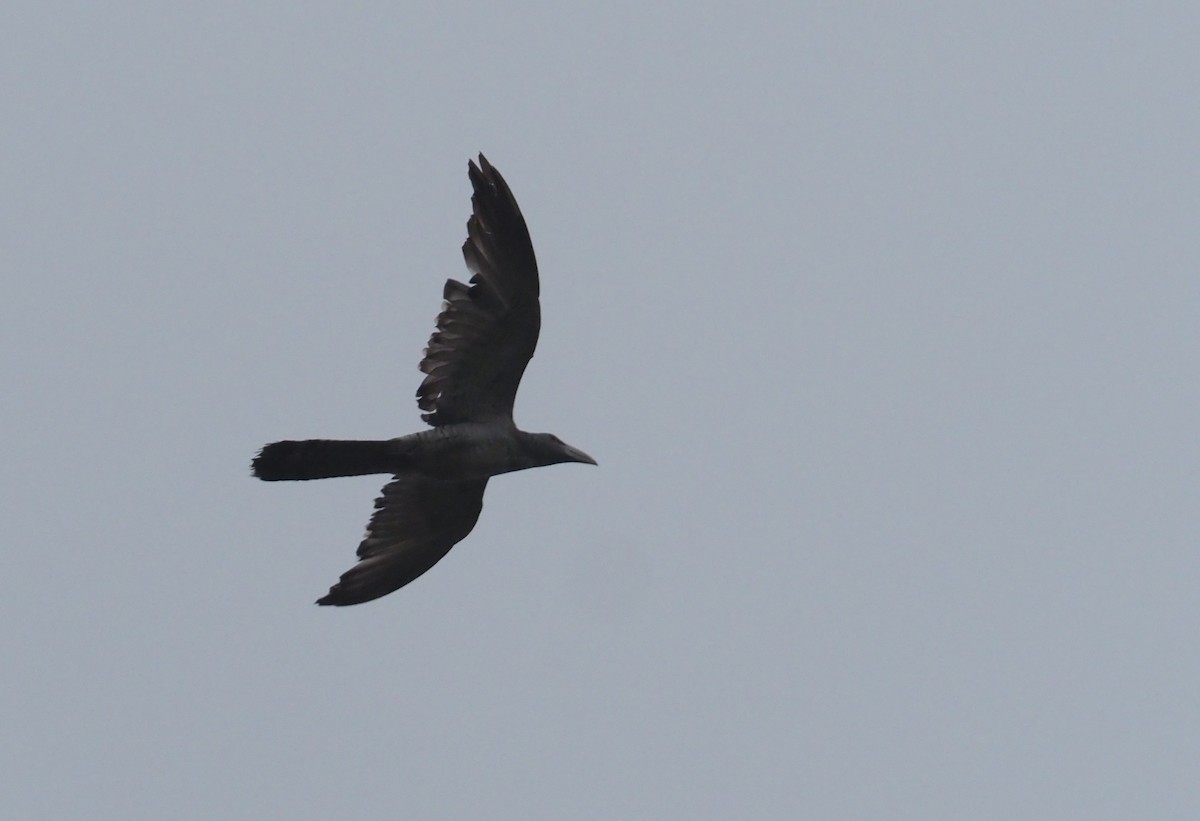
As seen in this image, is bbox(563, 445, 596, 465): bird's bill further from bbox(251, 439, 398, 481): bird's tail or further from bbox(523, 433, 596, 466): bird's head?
bbox(251, 439, 398, 481): bird's tail

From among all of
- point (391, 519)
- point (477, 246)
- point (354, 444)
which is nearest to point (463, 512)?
point (391, 519)

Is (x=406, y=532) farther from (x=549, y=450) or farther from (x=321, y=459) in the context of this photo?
(x=321, y=459)

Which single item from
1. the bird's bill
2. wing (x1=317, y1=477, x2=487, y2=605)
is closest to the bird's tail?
wing (x1=317, y1=477, x2=487, y2=605)

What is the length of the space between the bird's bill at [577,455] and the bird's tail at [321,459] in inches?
63.8

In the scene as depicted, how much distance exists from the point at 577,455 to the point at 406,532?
5.83 feet

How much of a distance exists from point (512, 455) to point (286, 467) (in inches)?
80.9

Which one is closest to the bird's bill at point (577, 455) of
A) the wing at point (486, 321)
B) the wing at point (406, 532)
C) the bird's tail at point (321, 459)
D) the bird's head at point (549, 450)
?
the bird's head at point (549, 450)

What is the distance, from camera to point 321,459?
1312 cm

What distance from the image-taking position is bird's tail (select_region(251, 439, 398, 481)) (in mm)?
12945

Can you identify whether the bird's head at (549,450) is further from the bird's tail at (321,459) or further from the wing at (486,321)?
the bird's tail at (321,459)

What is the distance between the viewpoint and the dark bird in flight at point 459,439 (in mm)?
13031

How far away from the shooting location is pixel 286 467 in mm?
13000

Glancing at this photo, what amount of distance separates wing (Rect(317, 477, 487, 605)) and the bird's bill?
0.89 meters

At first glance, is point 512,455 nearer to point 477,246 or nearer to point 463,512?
point 463,512
